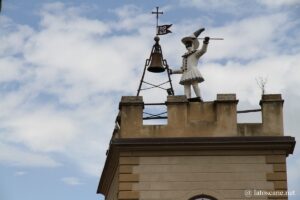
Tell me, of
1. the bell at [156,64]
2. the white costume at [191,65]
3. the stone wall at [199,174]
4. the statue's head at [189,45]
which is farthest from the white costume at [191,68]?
the stone wall at [199,174]

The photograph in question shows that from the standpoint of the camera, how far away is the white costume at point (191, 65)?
14.0 m

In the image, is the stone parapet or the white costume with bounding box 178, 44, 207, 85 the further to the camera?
the white costume with bounding box 178, 44, 207, 85

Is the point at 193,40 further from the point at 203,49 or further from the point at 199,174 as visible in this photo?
the point at 199,174

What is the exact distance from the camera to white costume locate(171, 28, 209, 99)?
45.8 feet

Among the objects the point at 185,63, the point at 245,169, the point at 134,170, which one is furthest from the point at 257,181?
the point at 185,63

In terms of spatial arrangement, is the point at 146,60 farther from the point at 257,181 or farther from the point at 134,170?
the point at 257,181

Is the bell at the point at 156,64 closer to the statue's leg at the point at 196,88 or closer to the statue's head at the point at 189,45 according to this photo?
the statue's head at the point at 189,45

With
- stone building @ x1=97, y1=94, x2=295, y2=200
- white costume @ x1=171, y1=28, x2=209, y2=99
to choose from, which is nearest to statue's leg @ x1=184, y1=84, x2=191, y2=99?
white costume @ x1=171, y1=28, x2=209, y2=99

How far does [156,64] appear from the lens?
47.9ft

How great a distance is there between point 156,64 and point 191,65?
1030 millimetres

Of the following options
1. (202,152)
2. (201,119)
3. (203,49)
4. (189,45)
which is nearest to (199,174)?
(202,152)

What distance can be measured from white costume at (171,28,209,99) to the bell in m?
0.36

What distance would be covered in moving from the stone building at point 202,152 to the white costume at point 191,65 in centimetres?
105

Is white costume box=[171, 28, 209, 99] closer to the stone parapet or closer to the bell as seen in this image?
the bell
